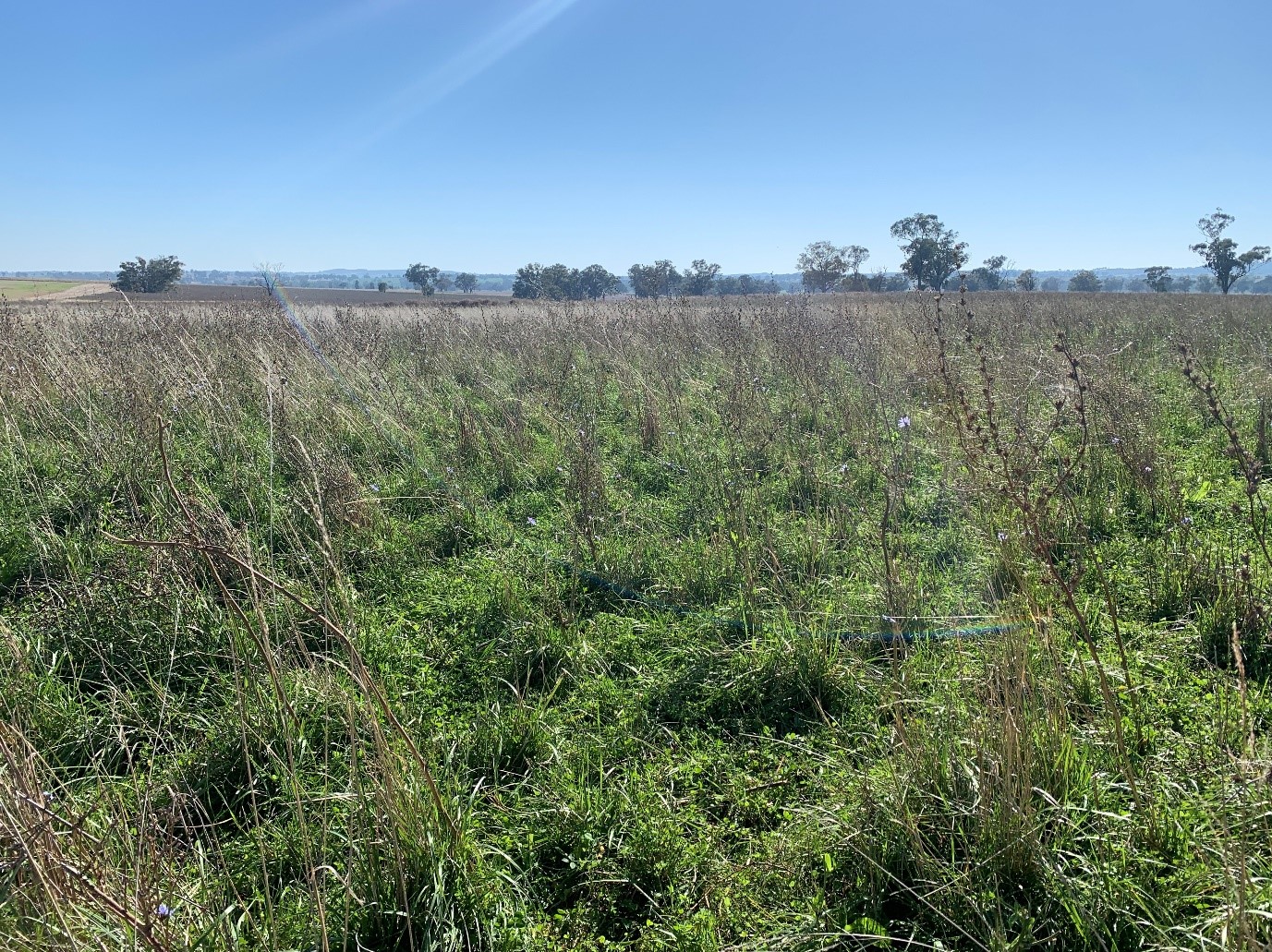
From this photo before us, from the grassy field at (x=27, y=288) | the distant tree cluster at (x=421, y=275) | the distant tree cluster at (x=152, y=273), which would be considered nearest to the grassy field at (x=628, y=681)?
the grassy field at (x=27, y=288)

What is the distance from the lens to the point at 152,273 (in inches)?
2361

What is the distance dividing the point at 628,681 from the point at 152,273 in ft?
239

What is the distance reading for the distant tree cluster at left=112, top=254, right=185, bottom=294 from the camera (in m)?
52.6

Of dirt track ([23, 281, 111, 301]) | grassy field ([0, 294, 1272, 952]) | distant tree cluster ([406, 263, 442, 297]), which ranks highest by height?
distant tree cluster ([406, 263, 442, 297])

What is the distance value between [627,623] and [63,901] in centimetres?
209

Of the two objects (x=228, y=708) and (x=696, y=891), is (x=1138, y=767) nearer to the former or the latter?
(x=696, y=891)

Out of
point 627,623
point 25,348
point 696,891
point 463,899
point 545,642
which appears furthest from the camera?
point 25,348

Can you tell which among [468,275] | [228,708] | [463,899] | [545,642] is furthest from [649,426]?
[468,275]

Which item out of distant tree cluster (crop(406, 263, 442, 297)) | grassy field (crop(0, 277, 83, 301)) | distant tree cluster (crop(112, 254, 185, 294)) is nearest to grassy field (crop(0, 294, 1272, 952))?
grassy field (crop(0, 277, 83, 301))

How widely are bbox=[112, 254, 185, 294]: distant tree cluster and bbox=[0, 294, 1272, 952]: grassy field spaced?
A: 58544 mm

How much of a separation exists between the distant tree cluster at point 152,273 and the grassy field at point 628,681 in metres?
58.5

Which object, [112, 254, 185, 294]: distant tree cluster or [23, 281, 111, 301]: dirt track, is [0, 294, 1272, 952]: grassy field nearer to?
[23, 281, 111, 301]: dirt track

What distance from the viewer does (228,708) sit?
2344 millimetres

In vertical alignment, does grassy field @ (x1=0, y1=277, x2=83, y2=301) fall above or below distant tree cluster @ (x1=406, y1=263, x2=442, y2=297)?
below
